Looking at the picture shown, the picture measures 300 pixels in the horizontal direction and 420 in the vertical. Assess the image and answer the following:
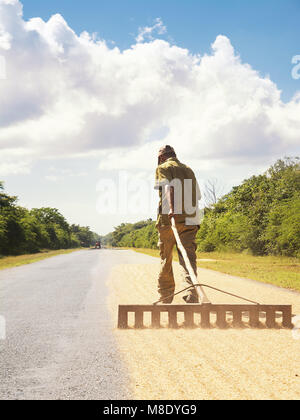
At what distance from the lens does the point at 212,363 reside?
3.51m

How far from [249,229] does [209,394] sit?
25139mm

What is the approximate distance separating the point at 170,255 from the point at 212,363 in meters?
2.90

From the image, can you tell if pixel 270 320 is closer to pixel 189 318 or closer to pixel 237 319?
pixel 237 319

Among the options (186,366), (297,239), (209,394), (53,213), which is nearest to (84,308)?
(186,366)

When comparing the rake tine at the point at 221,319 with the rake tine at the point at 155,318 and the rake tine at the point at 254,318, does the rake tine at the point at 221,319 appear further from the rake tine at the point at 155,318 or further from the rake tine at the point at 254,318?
the rake tine at the point at 155,318

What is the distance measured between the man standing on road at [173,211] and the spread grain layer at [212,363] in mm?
1553

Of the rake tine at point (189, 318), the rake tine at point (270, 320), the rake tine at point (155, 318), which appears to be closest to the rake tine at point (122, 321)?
the rake tine at point (155, 318)

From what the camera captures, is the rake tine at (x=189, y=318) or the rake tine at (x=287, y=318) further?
the rake tine at (x=287, y=318)

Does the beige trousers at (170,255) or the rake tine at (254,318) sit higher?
the beige trousers at (170,255)

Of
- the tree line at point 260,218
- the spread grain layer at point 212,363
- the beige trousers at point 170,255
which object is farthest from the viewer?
the tree line at point 260,218

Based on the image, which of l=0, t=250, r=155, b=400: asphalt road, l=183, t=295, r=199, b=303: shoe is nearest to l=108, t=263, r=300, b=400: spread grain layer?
l=0, t=250, r=155, b=400: asphalt road

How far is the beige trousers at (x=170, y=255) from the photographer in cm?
616

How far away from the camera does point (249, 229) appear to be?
27.1 m

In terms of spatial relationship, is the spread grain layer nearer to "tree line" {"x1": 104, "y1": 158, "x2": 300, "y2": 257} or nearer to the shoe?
the shoe
